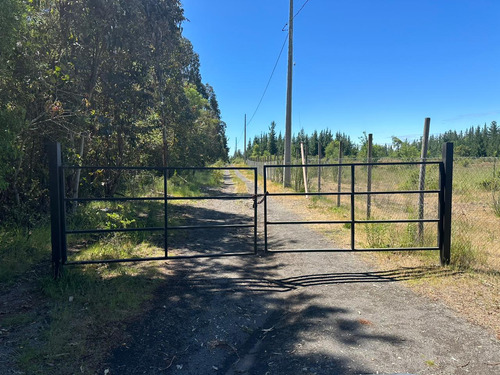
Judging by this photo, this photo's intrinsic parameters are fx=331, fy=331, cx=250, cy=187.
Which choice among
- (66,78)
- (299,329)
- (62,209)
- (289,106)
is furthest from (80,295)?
(289,106)

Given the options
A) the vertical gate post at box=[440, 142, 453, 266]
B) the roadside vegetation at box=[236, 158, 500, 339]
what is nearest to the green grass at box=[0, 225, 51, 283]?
the roadside vegetation at box=[236, 158, 500, 339]

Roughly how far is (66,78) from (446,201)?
7.32m

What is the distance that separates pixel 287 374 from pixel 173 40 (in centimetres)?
1075

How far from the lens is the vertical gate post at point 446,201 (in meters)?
5.40

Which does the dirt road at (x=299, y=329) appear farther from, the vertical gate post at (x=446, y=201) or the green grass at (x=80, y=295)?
the vertical gate post at (x=446, y=201)

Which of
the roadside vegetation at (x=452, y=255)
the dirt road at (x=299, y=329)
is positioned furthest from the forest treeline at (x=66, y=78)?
the roadside vegetation at (x=452, y=255)

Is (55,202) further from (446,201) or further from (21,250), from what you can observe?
(446,201)

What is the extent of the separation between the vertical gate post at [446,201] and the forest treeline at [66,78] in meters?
6.80

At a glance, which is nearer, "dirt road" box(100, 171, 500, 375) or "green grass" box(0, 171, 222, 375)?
"dirt road" box(100, 171, 500, 375)

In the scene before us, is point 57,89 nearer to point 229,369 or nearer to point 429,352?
point 229,369

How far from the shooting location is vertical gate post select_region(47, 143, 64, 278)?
15.5ft

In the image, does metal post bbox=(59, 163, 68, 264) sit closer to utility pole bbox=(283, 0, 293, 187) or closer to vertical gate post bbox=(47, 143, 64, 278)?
vertical gate post bbox=(47, 143, 64, 278)

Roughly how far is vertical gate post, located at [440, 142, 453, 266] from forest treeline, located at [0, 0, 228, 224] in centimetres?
680

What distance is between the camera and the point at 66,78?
652 cm
